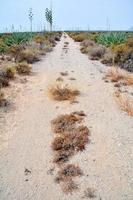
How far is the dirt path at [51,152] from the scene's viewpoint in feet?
24.8

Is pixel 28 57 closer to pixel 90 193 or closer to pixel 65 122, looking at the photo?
pixel 65 122

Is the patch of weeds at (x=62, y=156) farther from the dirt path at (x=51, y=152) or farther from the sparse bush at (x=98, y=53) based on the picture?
the sparse bush at (x=98, y=53)

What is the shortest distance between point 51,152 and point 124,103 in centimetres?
508

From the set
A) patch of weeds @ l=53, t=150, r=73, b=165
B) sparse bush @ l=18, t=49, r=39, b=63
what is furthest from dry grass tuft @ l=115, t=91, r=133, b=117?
sparse bush @ l=18, t=49, r=39, b=63

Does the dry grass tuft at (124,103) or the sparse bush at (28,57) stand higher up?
the sparse bush at (28,57)

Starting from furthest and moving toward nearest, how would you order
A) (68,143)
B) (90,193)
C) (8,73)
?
1. (8,73)
2. (68,143)
3. (90,193)

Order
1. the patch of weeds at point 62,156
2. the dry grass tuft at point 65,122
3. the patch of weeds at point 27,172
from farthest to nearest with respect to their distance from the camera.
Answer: the dry grass tuft at point 65,122
the patch of weeds at point 62,156
the patch of weeds at point 27,172

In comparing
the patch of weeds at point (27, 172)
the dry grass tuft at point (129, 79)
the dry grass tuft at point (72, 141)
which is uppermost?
the dry grass tuft at point (129, 79)

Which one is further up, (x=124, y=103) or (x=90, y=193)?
(x=124, y=103)

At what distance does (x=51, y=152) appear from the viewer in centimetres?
944

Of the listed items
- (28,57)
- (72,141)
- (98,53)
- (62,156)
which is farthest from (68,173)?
(98,53)

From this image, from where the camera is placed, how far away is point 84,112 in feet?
42.2

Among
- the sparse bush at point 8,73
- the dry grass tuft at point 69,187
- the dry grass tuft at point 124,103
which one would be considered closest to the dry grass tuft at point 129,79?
the dry grass tuft at point 124,103

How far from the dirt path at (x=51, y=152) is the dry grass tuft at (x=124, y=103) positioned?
24 cm
